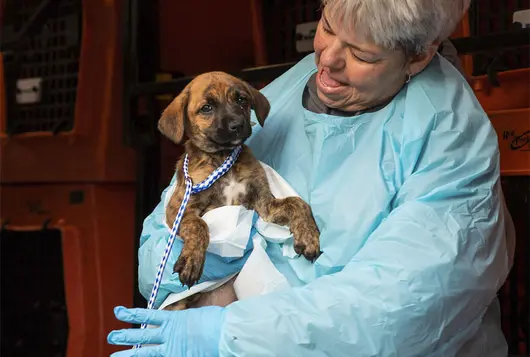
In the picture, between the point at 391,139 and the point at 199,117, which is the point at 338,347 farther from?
the point at 199,117

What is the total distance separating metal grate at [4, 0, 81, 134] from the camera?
85.6 inches

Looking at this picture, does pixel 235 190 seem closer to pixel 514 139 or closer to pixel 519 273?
pixel 514 139

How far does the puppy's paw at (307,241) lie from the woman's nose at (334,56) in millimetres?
329

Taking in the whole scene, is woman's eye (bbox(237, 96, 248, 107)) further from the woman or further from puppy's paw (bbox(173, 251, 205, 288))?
puppy's paw (bbox(173, 251, 205, 288))

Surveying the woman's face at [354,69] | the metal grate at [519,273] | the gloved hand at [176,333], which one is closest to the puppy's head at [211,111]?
the woman's face at [354,69]

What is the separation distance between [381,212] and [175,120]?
0.57 metres

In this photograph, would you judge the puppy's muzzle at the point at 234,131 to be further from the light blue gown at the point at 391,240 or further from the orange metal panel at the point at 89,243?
the orange metal panel at the point at 89,243

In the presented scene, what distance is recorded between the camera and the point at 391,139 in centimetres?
121

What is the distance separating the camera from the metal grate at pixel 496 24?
1.61 metres

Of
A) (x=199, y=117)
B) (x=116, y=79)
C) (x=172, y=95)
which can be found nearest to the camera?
(x=199, y=117)

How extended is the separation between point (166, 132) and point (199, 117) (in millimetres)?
88

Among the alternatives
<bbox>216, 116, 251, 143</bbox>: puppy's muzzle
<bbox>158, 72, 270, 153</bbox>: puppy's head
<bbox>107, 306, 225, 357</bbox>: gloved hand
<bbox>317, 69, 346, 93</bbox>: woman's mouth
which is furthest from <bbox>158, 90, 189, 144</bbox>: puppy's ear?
<bbox>107, 306, 225, 357</bbox>: gloved hand

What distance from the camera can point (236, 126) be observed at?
4.50 ft

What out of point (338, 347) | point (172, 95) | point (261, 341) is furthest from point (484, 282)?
point (172, 95)
